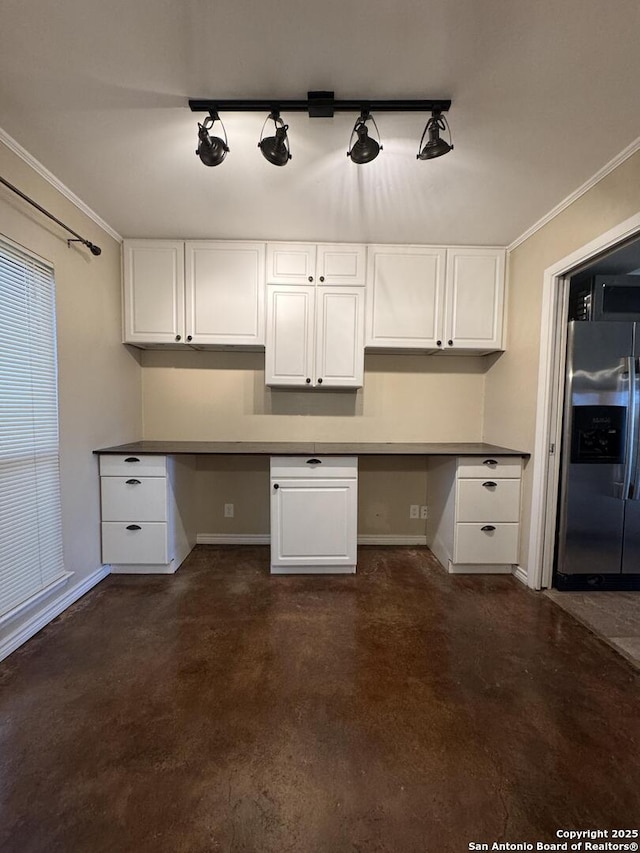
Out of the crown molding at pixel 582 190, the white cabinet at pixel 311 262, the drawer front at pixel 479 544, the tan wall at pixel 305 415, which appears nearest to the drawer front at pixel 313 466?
the tan wall at pixel 305 415

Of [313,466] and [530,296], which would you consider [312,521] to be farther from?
[530,296]

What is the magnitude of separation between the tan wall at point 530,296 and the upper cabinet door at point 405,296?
0.55m

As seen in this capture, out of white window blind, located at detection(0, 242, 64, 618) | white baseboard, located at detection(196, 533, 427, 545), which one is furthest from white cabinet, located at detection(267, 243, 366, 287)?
white baseboard, located at detection(196, 533, 427, 545)

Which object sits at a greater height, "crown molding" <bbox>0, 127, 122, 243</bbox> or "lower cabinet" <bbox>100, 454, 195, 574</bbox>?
"crown molding" <bbox>0, 127, 122, 243</bbox>

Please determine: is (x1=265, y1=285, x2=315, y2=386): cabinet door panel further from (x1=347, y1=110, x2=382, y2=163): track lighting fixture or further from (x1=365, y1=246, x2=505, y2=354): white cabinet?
(x1=347, y1=110, x2=382, y2=163): track lighting fixture

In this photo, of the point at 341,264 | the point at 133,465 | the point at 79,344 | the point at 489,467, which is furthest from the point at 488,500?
the point at 79,344

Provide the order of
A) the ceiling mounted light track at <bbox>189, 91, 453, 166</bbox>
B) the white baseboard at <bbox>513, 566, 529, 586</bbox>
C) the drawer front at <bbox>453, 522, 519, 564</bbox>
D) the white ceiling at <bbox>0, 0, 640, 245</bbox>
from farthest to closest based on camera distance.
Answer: the drawer front at <bbox>453, 522, 519, 564</bbox> → the white baseboard at <bbox>513, 566, 529, 586</bbox> → the ceiling mounted light track at <bbox>189, 91, 453, 166</bbox> → the white ceiling at <bbox>0, 0, 640, 245</bbox>

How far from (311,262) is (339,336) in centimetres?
59

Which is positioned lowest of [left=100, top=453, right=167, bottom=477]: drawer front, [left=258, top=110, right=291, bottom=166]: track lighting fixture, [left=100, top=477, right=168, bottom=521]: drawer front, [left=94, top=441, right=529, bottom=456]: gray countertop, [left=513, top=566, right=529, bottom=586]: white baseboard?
[left=513, top=566, right=529, bottom=586]: white baseboard

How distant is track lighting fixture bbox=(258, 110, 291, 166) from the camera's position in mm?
1472

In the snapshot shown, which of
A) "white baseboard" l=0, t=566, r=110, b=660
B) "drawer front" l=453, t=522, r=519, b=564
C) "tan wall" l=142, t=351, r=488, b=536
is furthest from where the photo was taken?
"tan wall" l=142, t=351, r=488, b=536

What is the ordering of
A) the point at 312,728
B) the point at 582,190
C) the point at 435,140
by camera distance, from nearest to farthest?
1. the point at 312,728
2. the point at 435,140
3. the point at 582,190

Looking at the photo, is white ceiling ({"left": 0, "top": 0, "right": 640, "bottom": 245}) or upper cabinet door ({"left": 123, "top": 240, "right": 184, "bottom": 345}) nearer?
white ceiling ({"left": 0, "top": 0, "right": 640, "bottom": 245})

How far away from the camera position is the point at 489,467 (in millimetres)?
2512
